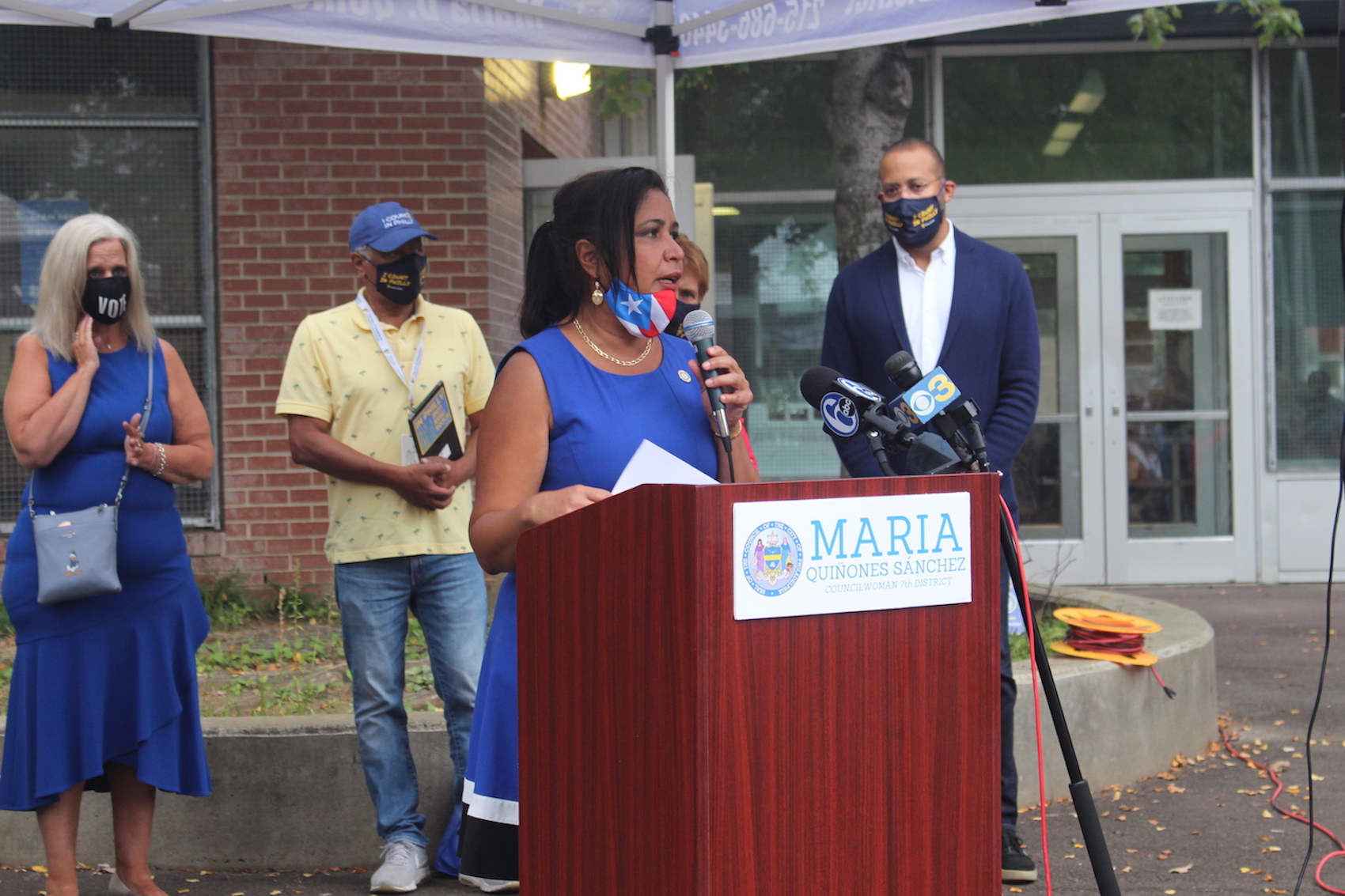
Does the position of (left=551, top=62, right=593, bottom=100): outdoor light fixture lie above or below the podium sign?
above

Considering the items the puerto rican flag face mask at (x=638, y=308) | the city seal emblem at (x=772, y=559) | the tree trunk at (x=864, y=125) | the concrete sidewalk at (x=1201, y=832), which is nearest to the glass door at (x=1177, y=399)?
the concrete sidewalk at (x=1201, y=832)

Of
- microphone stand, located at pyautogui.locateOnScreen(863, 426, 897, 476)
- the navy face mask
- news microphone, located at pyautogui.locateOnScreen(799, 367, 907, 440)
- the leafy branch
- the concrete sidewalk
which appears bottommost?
the concrete sidewalk

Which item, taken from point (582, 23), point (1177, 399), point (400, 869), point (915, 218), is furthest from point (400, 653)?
point (1177, 399)

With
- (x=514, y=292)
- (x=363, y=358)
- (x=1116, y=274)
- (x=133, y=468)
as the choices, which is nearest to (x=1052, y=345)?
(x=1116, y=274)

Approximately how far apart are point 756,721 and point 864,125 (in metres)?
5.63

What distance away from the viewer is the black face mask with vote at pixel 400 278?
4.38 m

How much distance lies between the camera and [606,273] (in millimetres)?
2570

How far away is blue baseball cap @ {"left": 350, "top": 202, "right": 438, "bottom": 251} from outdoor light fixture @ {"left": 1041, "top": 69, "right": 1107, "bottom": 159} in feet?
23.1

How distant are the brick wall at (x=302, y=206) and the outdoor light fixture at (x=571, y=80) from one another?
3.65ft

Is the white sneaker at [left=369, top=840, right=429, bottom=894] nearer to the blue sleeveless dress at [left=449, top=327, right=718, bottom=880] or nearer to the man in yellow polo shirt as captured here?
the man in yellow polo shirt

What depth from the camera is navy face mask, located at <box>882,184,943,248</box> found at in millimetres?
4086

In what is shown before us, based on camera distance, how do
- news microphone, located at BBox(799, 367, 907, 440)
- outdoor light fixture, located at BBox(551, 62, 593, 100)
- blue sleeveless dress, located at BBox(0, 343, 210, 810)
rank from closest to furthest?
news microphone, located at BBox(799, 367, 907, 440), blue sleeveless dress, located at BBox(0, 343, 210, 810), outdoor light fixture, located at BBox(551, 62, 593, 100)

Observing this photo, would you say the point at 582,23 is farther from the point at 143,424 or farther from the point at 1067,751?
the point at 1067,751

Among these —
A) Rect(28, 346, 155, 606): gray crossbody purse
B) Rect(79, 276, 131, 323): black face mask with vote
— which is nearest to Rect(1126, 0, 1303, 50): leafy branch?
Rect(79, 276, 131, 323): black face mask with vote
